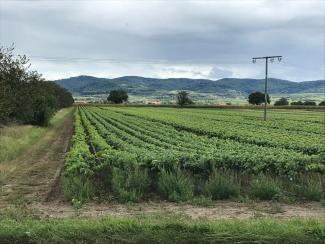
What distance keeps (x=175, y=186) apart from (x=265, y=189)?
7.31 ft

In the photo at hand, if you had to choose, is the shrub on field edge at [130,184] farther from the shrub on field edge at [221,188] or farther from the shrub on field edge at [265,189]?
the shrub on field edge at [265,189]

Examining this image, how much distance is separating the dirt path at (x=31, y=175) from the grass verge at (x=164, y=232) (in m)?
5.03

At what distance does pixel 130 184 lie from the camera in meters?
13.0

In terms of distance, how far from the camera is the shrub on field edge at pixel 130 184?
12477mm

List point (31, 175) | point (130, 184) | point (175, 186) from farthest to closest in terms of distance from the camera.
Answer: point (31, 175) < point (130, 184) < point (175, 186)

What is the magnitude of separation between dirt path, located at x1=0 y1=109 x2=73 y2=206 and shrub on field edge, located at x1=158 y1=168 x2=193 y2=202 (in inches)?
126

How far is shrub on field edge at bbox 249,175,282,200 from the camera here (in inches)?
489

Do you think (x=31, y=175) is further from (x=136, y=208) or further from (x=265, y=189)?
(x=265, y=189)

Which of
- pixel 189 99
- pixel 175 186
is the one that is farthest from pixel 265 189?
pixel 189 99

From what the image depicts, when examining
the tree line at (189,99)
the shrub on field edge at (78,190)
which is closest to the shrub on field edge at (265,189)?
the shrub on field edge at (78,190)

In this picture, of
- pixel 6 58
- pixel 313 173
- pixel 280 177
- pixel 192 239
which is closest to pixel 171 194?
pixel 280 177

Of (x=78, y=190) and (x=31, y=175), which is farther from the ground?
(x=78, y=190)

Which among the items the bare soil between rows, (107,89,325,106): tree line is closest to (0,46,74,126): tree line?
the bare soil between rows

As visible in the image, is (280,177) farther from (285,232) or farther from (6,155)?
(6,155)
